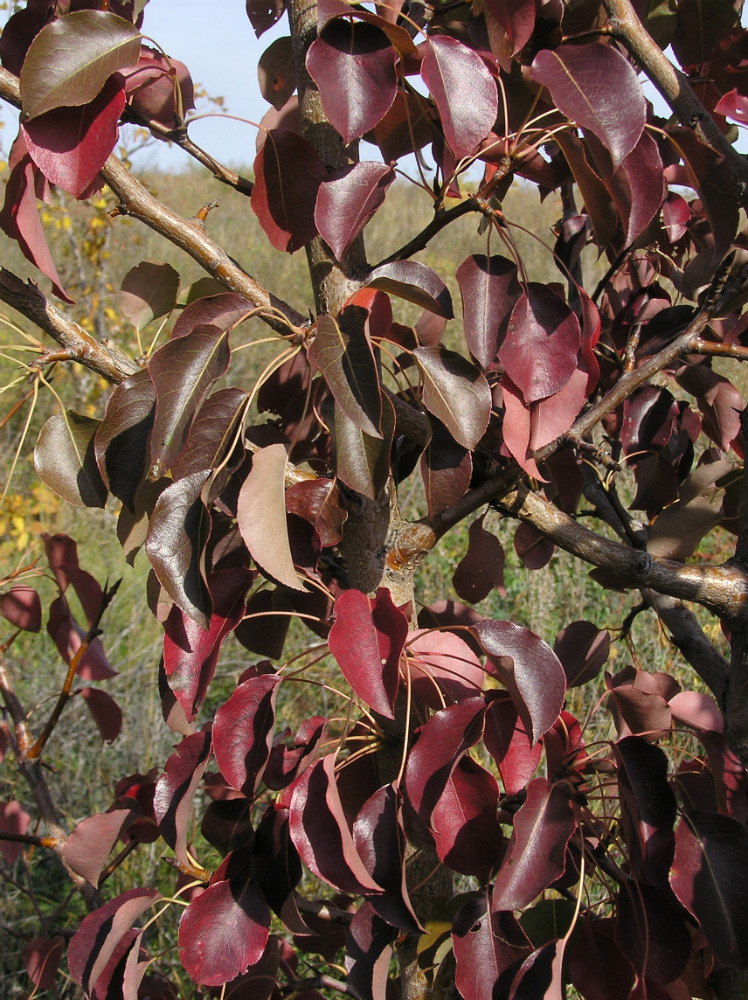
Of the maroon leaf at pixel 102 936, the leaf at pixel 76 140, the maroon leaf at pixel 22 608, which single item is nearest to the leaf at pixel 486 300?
the leaf at pixel 76 140

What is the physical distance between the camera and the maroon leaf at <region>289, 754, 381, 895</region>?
51 cm

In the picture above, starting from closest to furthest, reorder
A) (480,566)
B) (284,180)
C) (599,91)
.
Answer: (599,91), (284,180), (480,566)

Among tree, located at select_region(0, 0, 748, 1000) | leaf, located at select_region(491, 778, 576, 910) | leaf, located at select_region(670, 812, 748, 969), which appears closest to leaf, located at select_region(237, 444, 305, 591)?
tree, located at select_region(0, 0, 748, 1000)

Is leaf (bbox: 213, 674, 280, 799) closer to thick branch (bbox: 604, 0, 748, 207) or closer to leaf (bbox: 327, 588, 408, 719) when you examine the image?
leaf (bbox: 327, 588, 408, 719)

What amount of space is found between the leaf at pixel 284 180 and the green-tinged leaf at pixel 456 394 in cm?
14

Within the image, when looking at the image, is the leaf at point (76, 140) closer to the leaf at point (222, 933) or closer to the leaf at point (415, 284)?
the leaf at point (415, 284)

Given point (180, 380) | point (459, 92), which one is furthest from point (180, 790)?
point (459, 92)

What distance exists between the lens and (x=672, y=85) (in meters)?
0.64

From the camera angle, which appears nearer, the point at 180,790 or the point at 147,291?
the point at 180,790

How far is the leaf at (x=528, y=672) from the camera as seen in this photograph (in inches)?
20.3

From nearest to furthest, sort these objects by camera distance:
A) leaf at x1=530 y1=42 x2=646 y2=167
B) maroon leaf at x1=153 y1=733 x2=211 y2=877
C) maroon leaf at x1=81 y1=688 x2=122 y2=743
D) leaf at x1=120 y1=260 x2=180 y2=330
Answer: leaf at x1=530 y1=42 x2=646 y2=167 < maroon leaf at x1=153 y1=733 x2=211 y2=877 < leaf at x1=120 y1=260 x2=180 y2=330 < maroon leaf at x1=81 y1=688 x2=122 y2=743

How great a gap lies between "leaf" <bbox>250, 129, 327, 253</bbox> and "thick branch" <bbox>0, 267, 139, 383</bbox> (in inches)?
6.5

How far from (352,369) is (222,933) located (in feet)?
1.28

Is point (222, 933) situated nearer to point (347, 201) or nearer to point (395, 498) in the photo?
point (395, 498)
